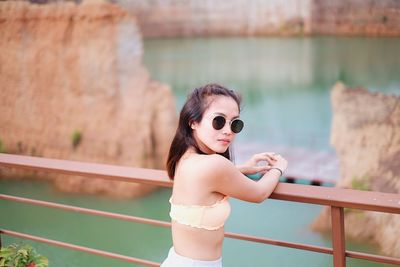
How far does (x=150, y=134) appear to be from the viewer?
772cm

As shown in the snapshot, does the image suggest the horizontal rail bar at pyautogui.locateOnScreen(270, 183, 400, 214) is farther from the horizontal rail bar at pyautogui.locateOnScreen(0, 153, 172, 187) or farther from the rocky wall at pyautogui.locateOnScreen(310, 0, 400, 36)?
the rocky wall at pyautogui.locateOnScreen(310, 0, 400, 36)

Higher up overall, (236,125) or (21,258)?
(236,125)

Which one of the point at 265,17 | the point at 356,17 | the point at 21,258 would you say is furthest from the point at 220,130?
the point at 265,17

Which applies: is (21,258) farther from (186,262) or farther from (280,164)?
(280,164)

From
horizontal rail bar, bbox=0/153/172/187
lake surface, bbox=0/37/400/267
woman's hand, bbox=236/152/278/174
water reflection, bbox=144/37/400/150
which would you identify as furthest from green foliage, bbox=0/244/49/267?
water reflection, bbox=144/37/400/150

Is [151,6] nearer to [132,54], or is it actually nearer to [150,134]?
[132,54]

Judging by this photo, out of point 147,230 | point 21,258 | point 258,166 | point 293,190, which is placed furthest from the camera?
point 147,230

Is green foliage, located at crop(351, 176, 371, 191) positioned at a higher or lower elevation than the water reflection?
lower

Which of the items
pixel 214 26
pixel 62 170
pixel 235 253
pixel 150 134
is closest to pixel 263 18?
pixel 214 26

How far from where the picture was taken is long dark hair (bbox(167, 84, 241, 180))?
51.2 inches

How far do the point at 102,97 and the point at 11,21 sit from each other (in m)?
1.74

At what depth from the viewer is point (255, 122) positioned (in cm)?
751

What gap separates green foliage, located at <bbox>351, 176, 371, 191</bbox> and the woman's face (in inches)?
190

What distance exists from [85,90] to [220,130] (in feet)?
22.4
